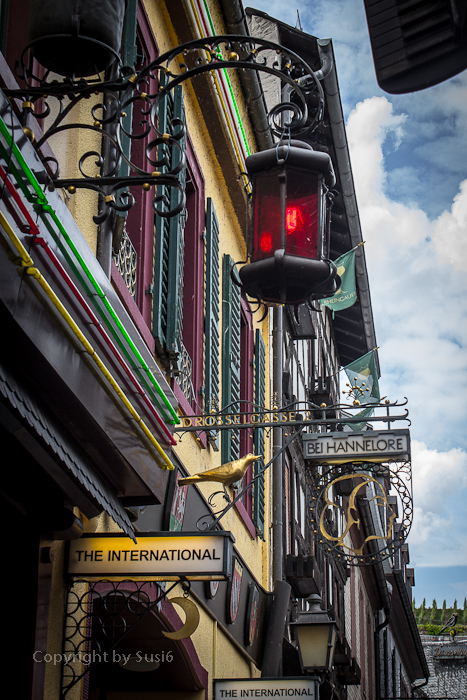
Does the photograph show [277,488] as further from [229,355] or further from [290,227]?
[290,227]

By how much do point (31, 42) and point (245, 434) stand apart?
7.94 metres

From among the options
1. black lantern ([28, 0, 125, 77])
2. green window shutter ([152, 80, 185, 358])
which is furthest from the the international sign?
black lantern ([28, 0, 125, 77])

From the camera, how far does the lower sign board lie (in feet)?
26.8

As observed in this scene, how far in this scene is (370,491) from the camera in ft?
109

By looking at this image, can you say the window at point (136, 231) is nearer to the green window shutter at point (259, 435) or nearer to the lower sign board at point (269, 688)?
the lower sign board at point (269, 688)

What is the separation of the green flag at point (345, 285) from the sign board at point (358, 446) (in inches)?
158

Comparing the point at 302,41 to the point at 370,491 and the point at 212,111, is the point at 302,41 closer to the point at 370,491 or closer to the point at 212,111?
the point at 212,111

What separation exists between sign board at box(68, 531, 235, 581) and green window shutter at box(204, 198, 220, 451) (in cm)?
382

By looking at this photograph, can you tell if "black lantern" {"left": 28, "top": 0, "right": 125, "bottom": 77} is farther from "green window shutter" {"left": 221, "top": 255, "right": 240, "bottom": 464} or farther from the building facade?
"green window shutter" {"left": 221, "top": 255, "right": 240, "bottom": 464}

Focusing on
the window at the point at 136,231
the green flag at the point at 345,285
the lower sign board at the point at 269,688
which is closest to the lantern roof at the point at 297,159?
the window at the point at 136,231

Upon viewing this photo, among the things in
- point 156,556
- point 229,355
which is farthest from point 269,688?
point 229,355

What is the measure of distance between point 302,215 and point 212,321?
123 inches

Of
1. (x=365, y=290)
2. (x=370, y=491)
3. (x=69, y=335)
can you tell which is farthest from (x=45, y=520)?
(x=370, y=491)

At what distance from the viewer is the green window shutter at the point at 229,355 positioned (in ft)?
34.1
